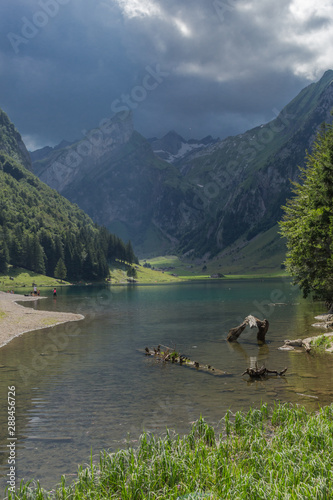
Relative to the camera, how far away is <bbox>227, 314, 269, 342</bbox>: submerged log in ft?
134

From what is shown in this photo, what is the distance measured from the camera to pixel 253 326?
40.3m

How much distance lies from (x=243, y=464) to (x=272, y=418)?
555 centimetres

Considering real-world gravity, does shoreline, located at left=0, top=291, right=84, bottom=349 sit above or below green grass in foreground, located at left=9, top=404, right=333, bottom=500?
below

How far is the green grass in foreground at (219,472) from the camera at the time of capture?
9070 millimetres

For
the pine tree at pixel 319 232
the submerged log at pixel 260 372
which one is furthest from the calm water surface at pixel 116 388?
the pine tree at pixel 319 232

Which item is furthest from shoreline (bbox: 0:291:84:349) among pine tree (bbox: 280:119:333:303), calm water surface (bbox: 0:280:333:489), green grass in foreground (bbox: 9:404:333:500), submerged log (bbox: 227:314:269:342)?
pine tree (bbox: 280:119:333:303)

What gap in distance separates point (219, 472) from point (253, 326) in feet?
100

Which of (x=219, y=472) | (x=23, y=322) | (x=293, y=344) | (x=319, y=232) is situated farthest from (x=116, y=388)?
(x=23, y=322)

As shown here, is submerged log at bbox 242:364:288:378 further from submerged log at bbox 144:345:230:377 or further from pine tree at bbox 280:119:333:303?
pine tree at bbox 280:119:333:303

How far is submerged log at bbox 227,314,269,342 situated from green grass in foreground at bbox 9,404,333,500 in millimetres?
27258

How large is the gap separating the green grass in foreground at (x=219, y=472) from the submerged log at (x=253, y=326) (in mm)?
27258

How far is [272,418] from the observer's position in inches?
647

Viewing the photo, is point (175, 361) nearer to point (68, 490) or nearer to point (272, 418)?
point (272, 418)

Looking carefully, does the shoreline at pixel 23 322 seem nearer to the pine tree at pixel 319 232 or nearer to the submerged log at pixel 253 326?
the submerged log at pixel 253 326
